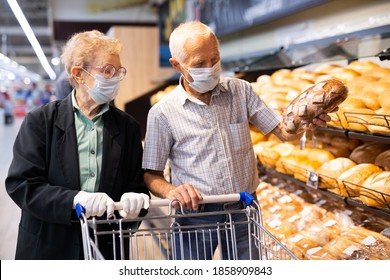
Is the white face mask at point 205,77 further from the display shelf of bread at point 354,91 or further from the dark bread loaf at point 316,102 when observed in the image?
the display shelf of bread at point 354,91

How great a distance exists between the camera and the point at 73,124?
1.75m

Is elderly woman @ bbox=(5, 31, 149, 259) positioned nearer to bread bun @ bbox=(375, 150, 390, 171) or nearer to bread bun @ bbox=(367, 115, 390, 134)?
bread bun @ bbox=(367, 115, 390, 134)

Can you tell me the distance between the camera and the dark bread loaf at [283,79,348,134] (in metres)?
1.75

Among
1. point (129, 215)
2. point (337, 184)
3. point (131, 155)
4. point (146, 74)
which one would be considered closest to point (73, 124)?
point (131, 155)

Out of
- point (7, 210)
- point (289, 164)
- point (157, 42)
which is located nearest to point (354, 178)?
point (289, 164)

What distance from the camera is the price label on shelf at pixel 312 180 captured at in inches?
95.7

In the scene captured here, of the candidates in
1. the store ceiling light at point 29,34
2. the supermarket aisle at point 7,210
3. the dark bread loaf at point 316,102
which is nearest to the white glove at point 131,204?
the dark bread loaf at point 316,102

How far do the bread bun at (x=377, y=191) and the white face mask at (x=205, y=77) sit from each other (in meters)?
0.78

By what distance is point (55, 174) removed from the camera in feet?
5.68

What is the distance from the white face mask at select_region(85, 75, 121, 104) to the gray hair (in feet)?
0.75

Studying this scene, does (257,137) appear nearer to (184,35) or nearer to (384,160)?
(384,160)
